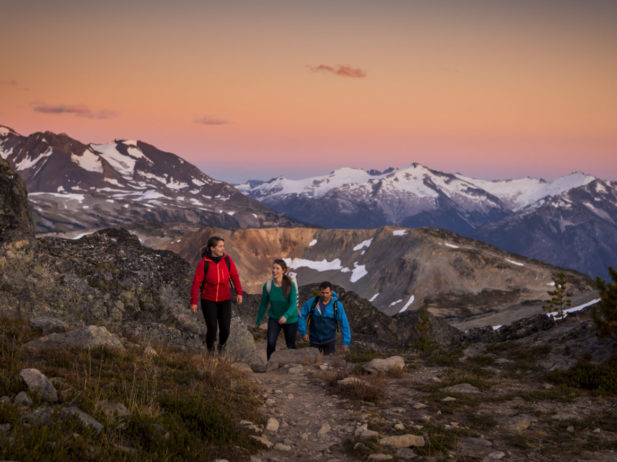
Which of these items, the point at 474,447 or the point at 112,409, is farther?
the point at 474,447

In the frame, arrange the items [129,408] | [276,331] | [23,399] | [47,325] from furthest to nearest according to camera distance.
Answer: [276,331] < [47,325] < [129,408] < [23,399]

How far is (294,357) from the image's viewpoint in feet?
43.9

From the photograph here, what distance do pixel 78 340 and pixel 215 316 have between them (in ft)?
11.1


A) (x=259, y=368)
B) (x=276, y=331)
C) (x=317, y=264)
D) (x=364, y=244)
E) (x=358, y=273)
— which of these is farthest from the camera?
(x=317, y=264)

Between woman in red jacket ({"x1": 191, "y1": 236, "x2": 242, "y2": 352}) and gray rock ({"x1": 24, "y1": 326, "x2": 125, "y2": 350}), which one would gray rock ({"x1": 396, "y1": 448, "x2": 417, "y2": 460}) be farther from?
gray rock ({"x1": 24, "y1": 326, "x2": 125, "y2": 350})

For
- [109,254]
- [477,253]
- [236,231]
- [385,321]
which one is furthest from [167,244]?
[109,254]

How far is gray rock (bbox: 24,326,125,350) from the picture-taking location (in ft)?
28.9

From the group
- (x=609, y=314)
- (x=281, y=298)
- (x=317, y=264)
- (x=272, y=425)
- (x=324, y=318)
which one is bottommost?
(x=317, y=264)

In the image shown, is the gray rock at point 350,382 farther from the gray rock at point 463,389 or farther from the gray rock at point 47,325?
the gray rock at point 47,325

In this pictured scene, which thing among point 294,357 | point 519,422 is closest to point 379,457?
point 519,422

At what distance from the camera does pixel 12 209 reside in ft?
57.4

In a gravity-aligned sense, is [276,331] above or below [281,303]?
below

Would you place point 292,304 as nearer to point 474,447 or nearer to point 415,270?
point 474,447

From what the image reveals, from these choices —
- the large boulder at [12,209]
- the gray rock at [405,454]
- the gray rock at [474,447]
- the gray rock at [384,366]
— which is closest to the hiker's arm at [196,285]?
the gray rock at [384,366]
